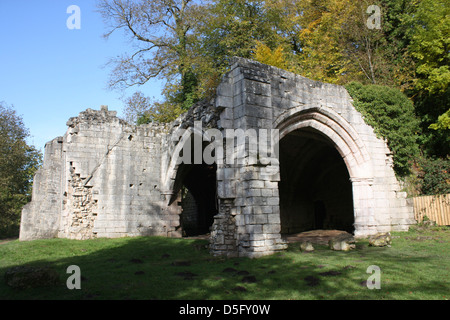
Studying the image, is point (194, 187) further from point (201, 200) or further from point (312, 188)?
point (312, 188)

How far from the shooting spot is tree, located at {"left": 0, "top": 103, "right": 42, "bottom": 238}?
68.5ft

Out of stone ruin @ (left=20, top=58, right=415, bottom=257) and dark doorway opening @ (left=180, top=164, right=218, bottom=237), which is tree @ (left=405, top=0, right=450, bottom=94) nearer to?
stone ruin @ (left=20, top=58, right=415, bottom=257)

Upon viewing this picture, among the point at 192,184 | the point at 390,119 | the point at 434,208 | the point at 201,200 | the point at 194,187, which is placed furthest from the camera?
the point at 201,200

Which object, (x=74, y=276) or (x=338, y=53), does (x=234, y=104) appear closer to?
(x=74, y=276)

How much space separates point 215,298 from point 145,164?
9004 millimetres

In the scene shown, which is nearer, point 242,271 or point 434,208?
point 242,271

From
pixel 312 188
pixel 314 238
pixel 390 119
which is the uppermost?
pixel 390 119

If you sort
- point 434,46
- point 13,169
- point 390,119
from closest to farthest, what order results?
point 390,119
point 434,46
point 13,169

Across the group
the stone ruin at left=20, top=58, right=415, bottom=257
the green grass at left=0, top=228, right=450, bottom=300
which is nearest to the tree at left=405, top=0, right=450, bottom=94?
the stone ruin at left=20, top=58, right=415, bottom=257

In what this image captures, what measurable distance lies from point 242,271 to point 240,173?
2464 millimetres

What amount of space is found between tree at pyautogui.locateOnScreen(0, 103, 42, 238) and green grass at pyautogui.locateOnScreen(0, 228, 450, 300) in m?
13.5

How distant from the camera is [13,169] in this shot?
2189 centimetres

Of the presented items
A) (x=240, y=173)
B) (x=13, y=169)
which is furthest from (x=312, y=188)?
(x=13, y=169)

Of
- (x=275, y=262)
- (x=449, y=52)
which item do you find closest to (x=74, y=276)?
(x=275, y=262)
